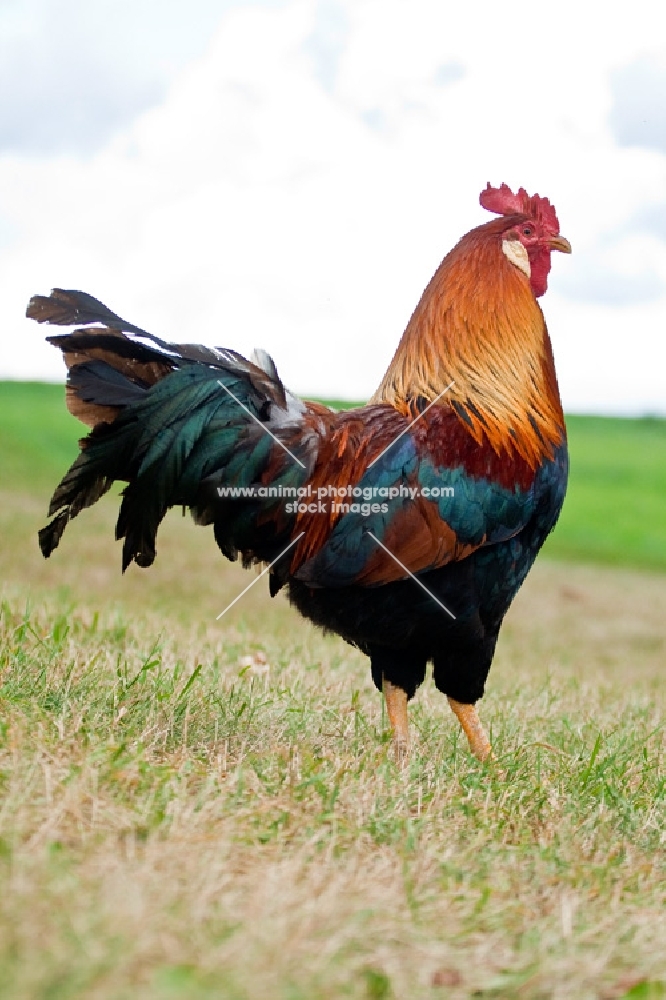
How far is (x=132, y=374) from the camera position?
13.6ft

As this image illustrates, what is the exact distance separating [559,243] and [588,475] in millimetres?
24549

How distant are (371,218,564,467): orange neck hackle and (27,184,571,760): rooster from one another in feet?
0.04

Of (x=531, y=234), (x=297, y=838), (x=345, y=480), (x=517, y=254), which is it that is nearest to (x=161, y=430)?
(x=345, y=480)

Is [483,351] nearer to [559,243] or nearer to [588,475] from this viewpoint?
[559,243]

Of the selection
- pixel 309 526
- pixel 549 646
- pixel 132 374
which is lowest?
pixel 549 646

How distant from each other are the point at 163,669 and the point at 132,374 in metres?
1.60

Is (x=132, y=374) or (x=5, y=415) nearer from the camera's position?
(x=132, y=374)

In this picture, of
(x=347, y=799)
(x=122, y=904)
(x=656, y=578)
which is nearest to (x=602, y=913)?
(x=347, y=799)

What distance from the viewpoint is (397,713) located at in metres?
4.43

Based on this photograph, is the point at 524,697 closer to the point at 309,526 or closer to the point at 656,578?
the point at 309,526

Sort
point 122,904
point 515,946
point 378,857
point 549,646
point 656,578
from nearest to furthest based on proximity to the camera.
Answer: point 122,904
point 515,946
point 378,857
point 549,646
point 656,578

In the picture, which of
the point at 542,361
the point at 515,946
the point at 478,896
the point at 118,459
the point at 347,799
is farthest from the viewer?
the point at 542,361

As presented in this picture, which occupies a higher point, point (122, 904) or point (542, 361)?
point (542, 361)

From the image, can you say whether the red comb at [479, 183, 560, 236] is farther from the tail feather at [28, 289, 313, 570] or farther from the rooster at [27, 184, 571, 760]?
the tail feather at [28, 289, 313, 570]
